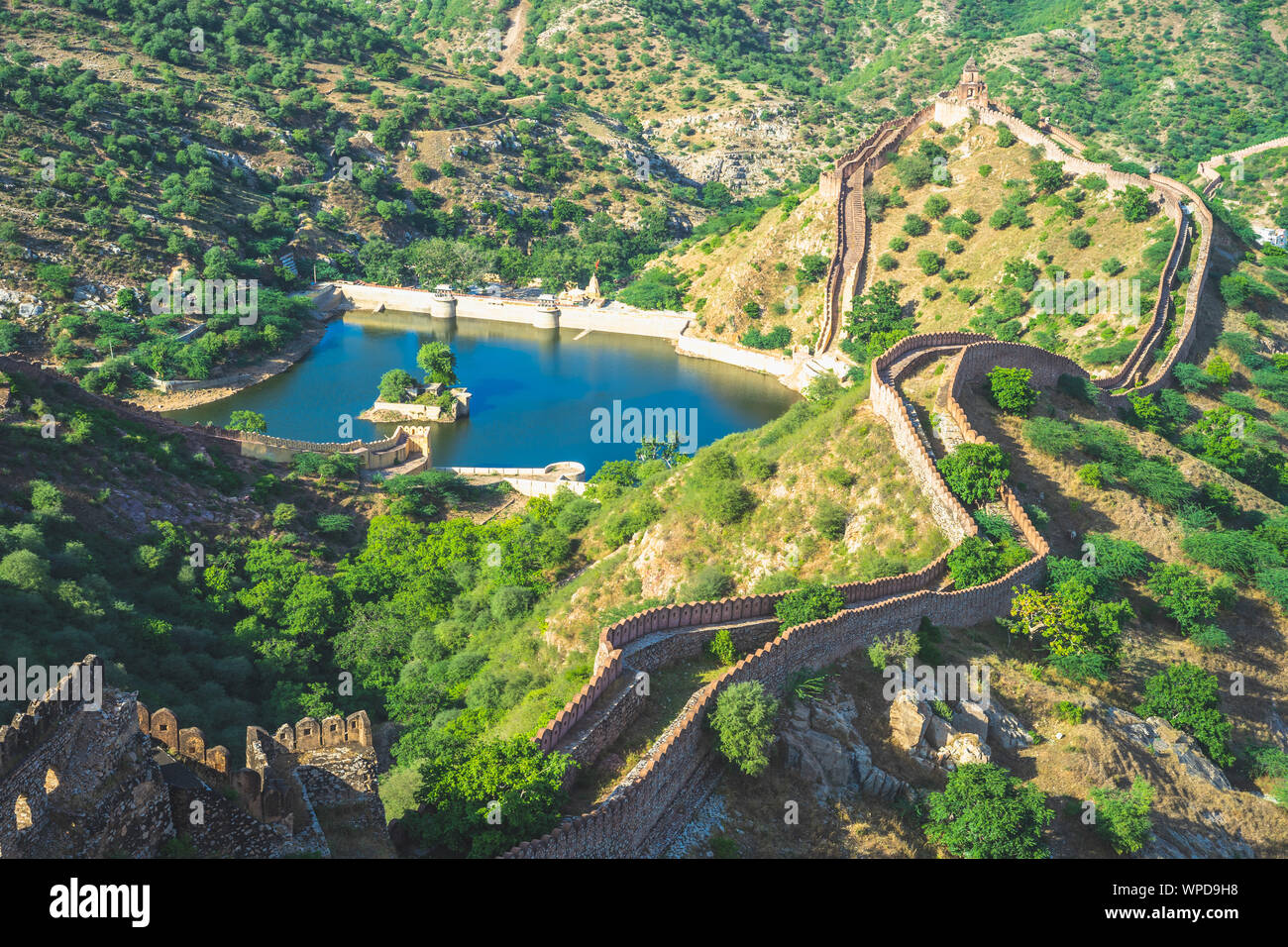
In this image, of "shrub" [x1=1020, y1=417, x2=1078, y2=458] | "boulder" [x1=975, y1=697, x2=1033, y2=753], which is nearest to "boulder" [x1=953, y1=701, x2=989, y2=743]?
"boulder" [x1=975, y1=697, x2=1033, y2=753]

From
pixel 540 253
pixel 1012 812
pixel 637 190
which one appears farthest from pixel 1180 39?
pixel 1012 812

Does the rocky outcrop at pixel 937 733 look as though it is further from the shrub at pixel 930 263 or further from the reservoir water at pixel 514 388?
the shrub at pixel 930 263

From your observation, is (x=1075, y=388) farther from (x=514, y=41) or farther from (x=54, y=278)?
(x=514, y=41)

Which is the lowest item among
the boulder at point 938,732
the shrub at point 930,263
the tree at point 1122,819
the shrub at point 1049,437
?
the tree at point 1122,819

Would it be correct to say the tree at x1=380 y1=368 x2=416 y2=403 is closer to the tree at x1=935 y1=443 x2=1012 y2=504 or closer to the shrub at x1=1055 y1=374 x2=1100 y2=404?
the shrub at x1=1055 y1=374 x2=1100 y2=404

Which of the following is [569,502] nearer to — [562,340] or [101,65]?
[562,340]

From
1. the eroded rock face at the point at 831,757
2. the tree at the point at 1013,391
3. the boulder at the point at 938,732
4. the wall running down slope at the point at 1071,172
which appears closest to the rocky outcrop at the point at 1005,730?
the boulder at the point at 938,732
